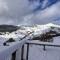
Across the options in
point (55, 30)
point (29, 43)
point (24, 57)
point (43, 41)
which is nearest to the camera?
point (24, 57)

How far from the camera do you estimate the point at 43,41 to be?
459 cm

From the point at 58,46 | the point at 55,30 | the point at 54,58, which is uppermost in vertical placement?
the point at 55,30

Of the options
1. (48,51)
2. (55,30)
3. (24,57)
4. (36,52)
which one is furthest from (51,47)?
(55,30)

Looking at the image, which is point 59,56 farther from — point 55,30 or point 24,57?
point 55,30

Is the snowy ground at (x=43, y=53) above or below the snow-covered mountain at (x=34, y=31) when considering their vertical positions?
below

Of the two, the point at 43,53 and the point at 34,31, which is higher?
the point at 34,31

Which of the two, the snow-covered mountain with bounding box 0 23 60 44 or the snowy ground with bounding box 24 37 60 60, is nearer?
the snowy ground with bounding box 24 37 60 60

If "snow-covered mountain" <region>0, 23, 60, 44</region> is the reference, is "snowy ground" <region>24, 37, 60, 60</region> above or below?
below

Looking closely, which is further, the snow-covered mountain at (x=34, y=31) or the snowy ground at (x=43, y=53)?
the snow-covered mountain at (x=34, y=31)

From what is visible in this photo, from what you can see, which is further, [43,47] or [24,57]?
[43,47]

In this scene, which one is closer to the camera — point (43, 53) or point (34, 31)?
point (43, 53)

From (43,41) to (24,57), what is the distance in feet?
2.68

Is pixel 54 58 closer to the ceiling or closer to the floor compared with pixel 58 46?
closer to the floor

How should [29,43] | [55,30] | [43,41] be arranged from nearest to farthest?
[29,43], [43,41], [55,30]
